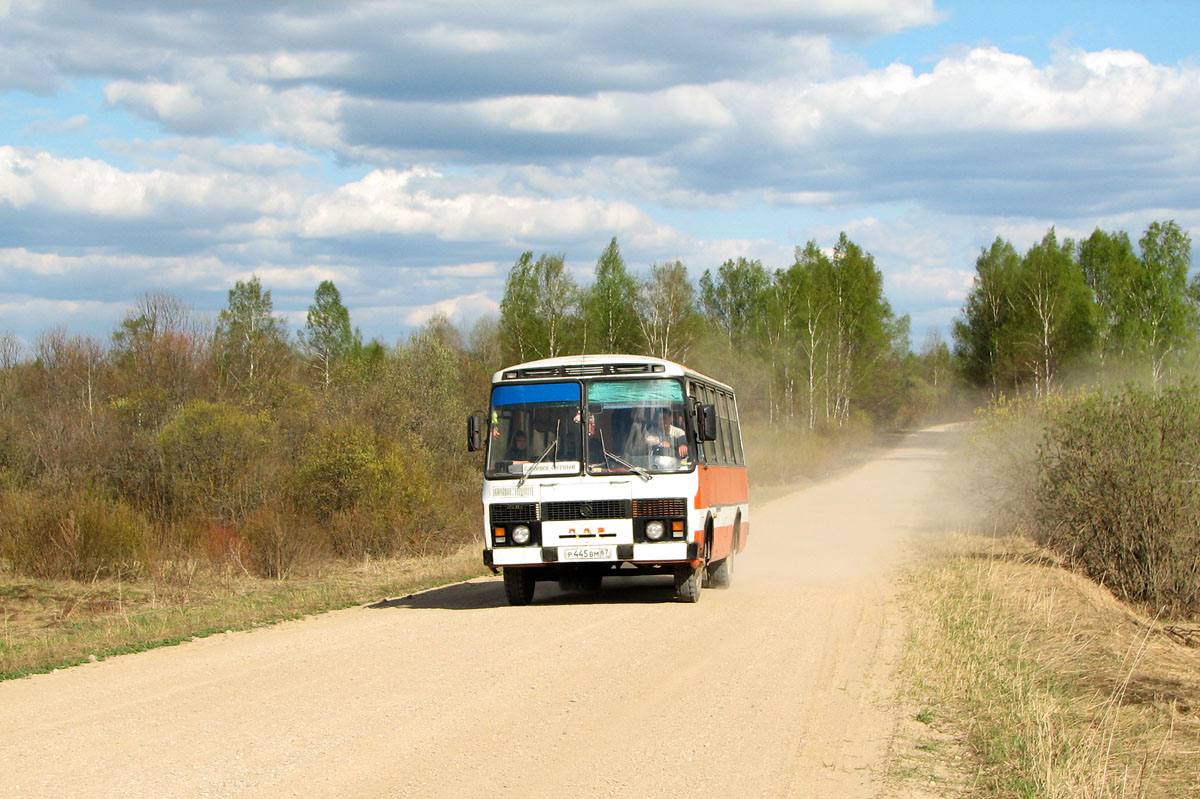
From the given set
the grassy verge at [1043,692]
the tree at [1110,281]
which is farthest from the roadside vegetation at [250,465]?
the tree at [1110,281]

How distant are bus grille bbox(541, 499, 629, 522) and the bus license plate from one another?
36 centimetres

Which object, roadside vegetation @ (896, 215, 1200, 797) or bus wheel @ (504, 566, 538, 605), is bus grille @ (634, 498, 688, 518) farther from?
roadside vegetation @ (896, 215, 1200, 797)

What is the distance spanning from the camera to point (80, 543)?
960 inches

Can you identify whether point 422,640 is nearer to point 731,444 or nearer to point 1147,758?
point 1147,758

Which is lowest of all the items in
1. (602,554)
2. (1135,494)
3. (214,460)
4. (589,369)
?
(602,554)

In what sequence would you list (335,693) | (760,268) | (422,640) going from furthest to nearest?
(760,268), (422,640), (335,693)

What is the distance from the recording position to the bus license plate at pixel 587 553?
1522 cm

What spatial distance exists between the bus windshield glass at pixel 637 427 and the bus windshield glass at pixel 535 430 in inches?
8.7

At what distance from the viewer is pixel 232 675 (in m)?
10.8

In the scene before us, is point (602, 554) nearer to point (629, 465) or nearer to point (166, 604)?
point (629, 465)

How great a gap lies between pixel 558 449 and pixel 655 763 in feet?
27.2

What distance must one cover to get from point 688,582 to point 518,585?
7.00 feet

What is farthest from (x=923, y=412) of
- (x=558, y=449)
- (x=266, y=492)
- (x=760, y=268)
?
(x=558, y=449)

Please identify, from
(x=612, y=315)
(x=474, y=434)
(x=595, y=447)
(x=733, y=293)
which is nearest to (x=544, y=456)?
Answer: (x=595, y=447)
